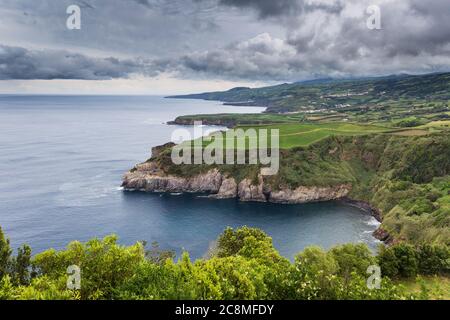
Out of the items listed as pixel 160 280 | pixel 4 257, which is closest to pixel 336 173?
pixel 4 257

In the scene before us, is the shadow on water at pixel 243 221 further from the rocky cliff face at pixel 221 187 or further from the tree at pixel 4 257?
the tree at pixel 4 257

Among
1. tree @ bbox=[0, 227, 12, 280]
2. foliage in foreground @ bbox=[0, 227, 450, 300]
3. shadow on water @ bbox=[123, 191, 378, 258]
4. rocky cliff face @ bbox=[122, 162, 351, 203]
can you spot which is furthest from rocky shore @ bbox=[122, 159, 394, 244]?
tree @ bbox=[0, 227, 12, 280]

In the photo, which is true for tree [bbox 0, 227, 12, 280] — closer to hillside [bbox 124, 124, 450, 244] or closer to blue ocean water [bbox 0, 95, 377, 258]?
blue ocean water [bbox 0, 95, 377, 258]

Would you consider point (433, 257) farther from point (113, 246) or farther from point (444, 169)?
point (444, 169)

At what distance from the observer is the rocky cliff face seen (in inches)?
5728

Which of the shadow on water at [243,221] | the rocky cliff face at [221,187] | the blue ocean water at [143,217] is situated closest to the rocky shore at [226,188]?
the rocky cliff face at [221,187]

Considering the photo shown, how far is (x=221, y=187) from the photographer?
15050 cm

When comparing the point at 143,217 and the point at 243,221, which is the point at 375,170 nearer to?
the point at 243,221

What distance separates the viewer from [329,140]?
177750 millimetres

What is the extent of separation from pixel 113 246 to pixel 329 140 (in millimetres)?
151190

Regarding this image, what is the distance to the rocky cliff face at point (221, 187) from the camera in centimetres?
14550

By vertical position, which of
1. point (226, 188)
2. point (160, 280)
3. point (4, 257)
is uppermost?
point (160, 280)
